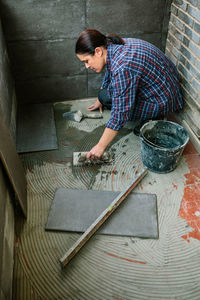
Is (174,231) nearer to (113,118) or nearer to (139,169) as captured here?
(139,169)

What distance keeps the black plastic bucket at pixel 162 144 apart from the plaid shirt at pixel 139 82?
0.16 m

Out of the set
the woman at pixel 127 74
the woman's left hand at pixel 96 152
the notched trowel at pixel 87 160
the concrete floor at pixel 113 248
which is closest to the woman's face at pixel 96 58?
the woman at pixel 127 74

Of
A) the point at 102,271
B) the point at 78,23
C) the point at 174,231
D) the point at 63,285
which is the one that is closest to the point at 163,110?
the point at 174,231

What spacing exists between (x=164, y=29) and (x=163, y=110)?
1014mm

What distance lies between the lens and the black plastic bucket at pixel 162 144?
6.60 feet

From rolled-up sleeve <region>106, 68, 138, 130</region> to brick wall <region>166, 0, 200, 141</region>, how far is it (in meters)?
0.67

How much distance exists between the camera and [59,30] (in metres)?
2.56

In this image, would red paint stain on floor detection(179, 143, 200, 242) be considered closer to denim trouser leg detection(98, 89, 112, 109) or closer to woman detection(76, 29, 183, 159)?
woman detection(76, 29, 183, 159)

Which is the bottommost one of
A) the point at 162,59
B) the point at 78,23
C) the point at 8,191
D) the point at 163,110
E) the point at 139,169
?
the point at 139,169

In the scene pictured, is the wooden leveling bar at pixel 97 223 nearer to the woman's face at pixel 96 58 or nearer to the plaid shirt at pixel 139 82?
the plaid shirt at pixel 139 82

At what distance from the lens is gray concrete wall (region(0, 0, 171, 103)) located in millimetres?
2438

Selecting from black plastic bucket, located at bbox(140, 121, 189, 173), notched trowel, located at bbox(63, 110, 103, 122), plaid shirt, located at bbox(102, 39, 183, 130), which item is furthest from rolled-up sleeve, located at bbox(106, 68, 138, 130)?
notched trowel, located at bbox(63, 110, 103, 122)

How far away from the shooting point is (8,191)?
1.76 m

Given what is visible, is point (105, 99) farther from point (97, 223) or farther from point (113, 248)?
point (113, 248)
